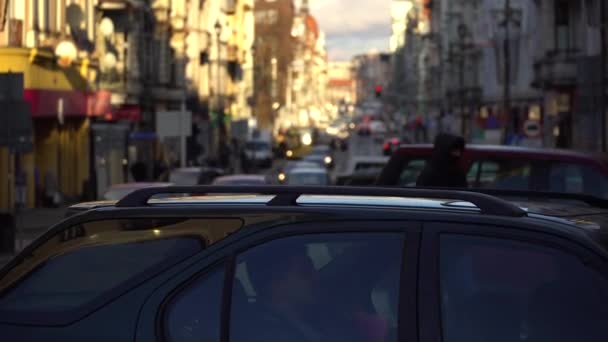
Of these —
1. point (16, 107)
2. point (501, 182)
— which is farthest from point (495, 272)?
point (16, 107)

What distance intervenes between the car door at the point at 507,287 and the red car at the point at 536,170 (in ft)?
28.1

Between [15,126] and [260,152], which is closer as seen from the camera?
[15,126]

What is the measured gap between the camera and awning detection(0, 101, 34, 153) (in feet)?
71.7

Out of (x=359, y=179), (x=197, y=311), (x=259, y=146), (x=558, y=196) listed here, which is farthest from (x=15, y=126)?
(x=259, y=146)

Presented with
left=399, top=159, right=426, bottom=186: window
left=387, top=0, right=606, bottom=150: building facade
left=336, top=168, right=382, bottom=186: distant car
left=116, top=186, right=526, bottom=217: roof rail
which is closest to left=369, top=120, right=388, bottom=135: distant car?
left=387, top=0, right=606, bottom=150: building facade

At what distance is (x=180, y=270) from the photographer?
487cm

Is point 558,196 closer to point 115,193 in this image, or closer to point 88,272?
point 88,272

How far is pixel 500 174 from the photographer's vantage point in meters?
14.3

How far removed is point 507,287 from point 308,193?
917mm

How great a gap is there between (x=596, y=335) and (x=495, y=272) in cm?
39

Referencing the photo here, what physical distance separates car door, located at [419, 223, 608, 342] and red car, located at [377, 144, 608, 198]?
337 inches

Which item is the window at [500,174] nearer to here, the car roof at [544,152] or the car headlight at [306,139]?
the car roof at [544,152]

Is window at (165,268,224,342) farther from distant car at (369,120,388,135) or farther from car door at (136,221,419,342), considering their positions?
distant car at (369,120,388,135)

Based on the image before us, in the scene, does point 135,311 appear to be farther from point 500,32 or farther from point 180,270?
point 500,32
